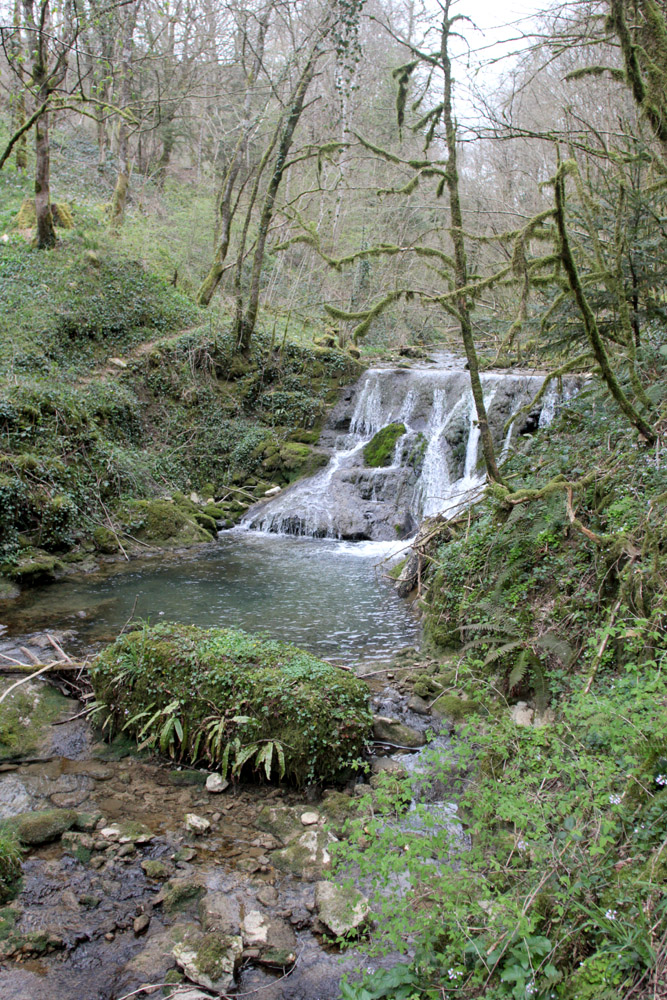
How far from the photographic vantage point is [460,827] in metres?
3.56

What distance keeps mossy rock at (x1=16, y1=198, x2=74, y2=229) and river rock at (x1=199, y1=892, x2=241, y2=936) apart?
61.6ft

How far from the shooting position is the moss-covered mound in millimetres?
4223

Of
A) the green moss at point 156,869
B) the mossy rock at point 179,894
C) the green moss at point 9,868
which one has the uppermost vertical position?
the green moss at point 9,868

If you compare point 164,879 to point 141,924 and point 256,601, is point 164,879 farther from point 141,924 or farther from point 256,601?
point 256,601

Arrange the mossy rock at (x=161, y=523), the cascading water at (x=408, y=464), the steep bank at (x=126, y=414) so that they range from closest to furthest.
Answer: the steep bank at (x=126, y=414) < the mossy rock at (x=161, y=523) < the cascading water at (x=408, y=464)

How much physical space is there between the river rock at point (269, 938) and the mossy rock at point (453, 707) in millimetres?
2291

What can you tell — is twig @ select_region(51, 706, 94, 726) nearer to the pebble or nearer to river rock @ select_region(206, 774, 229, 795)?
river rock @ select_region(206, 774, 229, 795)

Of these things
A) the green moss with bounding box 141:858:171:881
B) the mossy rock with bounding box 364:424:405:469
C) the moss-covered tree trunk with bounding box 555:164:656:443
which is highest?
the moss-covered tree trunk with bounding box 555:164:656:443

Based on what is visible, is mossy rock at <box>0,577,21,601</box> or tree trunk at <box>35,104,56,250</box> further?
tree trunk at <box>35,104,56,250</box>

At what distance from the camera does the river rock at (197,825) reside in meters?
3.75

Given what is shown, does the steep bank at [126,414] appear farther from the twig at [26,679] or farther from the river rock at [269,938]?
the river rock at [269,938]

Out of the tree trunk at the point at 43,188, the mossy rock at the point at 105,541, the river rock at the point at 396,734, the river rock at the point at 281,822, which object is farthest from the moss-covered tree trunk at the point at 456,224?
the tree trunk at the point at 43,188

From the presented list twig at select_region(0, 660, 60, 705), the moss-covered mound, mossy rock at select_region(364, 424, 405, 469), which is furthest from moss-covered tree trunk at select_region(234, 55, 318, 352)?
the moss-covered mound

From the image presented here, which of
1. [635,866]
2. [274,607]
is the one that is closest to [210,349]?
[274,607]
